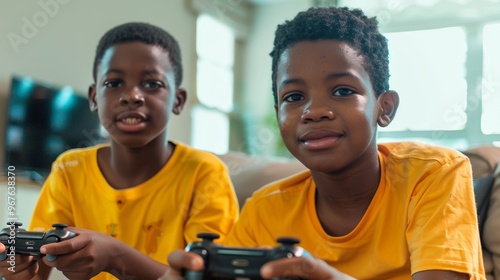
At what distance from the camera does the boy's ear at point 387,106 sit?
933 mm

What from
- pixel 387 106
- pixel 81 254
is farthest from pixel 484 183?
pixel 81 254

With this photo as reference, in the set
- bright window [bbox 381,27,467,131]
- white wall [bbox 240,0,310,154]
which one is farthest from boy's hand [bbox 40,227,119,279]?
A: white wall [bbox 240,0,310,154]

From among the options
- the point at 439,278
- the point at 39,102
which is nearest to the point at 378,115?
the point at 439,278

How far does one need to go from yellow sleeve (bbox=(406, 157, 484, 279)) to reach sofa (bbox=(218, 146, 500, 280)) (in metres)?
0.25

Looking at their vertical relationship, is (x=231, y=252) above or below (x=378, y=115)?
below

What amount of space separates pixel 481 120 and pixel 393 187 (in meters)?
3.62

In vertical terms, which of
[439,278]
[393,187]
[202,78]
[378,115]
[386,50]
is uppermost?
[202,78]

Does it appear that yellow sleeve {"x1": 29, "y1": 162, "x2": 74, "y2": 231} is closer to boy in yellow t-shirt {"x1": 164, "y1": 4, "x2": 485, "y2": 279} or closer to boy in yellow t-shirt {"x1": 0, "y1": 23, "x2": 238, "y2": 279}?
boy in yellow t-shirt {"x1": 0, "y1": 23, "x2": 238, "y2": 279}

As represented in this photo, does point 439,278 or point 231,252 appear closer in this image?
point 231,252

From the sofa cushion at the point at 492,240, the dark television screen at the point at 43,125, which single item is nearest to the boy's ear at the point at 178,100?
the sofa cushion at the point at 492,240

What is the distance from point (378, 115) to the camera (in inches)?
36.4

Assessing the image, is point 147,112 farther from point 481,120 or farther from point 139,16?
point 481,120

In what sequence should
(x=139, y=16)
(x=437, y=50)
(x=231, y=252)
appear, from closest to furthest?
(x=231, y=252), (x=139, y=16), (x=437, y=50)

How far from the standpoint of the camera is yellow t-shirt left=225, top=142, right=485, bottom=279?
777mm
